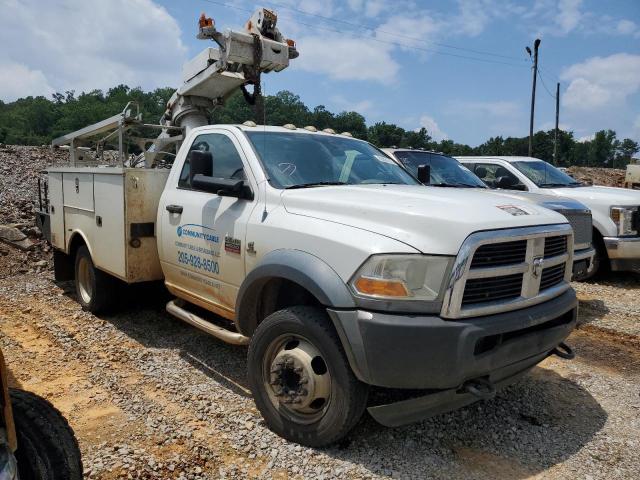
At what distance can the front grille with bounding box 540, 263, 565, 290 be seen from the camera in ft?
10.6

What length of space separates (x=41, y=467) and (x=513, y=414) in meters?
3.03

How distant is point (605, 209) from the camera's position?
25.6ft

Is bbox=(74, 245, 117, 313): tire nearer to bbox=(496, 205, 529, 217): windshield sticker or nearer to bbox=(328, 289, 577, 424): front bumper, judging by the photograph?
bbox=(328, 289, 577, 424): front bumper

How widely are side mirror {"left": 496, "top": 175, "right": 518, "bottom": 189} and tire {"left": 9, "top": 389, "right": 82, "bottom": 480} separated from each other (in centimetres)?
724

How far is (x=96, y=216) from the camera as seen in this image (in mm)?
5551

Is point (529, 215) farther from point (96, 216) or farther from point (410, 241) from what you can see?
point (96, 216)

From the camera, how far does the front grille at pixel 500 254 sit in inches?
111

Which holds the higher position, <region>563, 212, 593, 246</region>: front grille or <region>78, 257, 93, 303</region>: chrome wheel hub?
<region>563, 212, 593, 246</region>: front grille

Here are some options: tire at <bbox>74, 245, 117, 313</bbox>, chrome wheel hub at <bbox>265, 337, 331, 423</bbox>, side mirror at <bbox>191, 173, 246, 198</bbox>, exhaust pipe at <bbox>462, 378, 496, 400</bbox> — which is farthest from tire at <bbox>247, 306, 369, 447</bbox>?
tire at <bbox>74, 245, 117, 313</bbox>

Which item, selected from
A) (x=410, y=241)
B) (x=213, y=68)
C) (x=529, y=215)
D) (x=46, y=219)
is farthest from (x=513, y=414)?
(x=46, y=219)

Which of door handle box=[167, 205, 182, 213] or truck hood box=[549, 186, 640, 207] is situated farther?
truck hood box=[549, 186, 640, 207]

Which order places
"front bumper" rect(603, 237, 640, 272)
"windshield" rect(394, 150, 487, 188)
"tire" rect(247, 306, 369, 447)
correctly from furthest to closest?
1. "front bumper" rect(603, 237, 640, 272)
2. "windshield" rect(394, 150, 487, 188)
3. "tire" rect(247, 306, 369, 447)

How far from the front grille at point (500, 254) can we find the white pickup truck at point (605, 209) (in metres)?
5.32

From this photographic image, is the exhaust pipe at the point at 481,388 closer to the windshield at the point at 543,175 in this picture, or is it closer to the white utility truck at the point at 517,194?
the white utility truck at the point at 517,194
